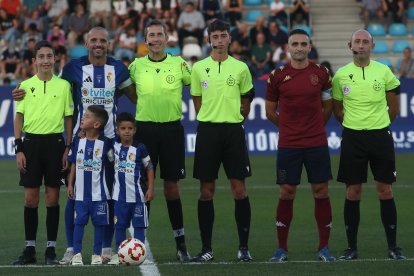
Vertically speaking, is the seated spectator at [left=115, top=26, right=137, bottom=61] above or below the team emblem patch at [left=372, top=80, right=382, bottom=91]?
above

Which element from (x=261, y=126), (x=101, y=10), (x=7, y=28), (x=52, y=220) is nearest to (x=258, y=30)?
(x=101, y=10)

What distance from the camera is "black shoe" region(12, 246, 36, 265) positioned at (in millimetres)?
11438

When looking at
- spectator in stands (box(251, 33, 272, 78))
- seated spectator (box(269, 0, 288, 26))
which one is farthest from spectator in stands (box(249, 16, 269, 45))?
seated spectator (box(269, 0, 288, 26))

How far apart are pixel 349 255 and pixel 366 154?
101 cm

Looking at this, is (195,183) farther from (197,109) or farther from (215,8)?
A: (215,8)

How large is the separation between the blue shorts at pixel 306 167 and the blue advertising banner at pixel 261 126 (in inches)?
422

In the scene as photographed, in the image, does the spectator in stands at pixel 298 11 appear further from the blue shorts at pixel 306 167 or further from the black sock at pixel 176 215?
the blue shorts at pixel 306 167

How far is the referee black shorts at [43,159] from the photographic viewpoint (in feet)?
37.6

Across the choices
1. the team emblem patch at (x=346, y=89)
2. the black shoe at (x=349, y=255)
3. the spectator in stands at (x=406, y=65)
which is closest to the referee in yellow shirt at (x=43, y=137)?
the team emblem patch at (x=346, y=89)

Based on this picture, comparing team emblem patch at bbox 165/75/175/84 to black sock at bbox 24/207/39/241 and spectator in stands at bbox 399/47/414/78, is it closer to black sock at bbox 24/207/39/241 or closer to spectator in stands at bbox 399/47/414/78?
black sock at bbox 24/207/39/241

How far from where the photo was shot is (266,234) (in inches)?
531

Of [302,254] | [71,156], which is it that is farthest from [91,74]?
[302,254]

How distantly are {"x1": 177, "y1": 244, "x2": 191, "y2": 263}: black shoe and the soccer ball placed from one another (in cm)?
72

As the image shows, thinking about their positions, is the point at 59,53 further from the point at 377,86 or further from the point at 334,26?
the point at 377,86
